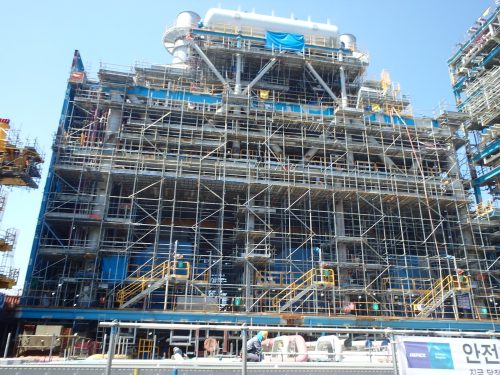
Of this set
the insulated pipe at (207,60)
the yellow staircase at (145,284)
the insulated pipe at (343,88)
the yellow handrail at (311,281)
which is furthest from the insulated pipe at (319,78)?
the yellow staircase at (145,284)

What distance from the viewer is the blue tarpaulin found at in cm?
3653

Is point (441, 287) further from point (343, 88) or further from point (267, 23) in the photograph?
point (267, 23)

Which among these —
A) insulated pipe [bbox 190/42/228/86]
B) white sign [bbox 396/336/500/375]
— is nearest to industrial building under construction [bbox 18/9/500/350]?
insulated pipe [bbox 190/42/228/86]

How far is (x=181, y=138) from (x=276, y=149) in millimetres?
7134

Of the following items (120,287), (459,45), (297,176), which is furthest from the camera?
(459,45)

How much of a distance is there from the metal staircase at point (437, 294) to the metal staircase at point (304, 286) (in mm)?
5724

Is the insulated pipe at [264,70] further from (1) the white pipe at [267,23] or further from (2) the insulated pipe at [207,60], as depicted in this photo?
(1) the white pipe at [267,23]

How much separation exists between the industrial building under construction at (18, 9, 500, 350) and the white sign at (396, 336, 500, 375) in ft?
56.4

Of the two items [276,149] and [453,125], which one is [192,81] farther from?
[453,125]

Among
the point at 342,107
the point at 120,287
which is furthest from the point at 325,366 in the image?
the point at 342,107

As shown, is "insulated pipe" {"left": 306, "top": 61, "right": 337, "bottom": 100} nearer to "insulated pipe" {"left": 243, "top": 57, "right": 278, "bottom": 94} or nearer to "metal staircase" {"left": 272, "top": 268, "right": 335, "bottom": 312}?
"insulated pipe" {"left": 243, "top": 57, "right": 278, "bottom": 94}

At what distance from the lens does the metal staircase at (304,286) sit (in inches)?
999

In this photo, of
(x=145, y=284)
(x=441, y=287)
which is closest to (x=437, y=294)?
(x=441, y=287)

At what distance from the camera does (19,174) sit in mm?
27391
